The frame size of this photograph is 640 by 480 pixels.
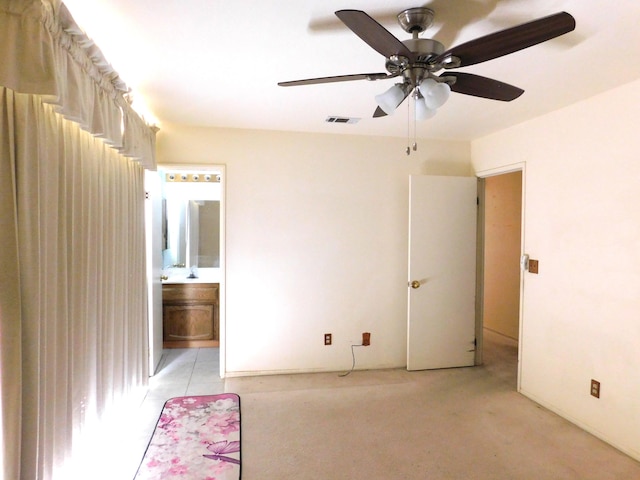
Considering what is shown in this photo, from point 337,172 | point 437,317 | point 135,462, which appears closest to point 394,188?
point 337,172

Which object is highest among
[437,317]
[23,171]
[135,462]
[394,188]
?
[394,188]

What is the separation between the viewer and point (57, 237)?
1.62m

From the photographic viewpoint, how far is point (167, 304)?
4.16 meters

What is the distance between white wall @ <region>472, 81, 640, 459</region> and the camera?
7.52 feet

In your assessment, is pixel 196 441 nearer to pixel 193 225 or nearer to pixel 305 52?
pixel 305 52

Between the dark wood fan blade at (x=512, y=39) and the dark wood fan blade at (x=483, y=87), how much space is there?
17 centimetres

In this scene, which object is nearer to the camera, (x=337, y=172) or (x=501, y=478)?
(x=501, y=478)

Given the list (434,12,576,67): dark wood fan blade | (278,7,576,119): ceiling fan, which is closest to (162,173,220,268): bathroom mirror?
(278,7,576,119): ceiling fan

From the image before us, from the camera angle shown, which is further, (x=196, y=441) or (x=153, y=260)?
(x=153, y=260)

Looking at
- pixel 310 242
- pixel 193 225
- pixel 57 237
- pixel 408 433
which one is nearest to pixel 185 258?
pixel 193 225

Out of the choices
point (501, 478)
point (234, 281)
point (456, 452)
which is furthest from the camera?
point (234, 281)

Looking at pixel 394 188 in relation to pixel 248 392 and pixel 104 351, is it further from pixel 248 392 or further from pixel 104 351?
pixel 104 351

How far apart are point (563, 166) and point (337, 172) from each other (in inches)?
75.6

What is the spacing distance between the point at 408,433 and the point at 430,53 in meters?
2.41
